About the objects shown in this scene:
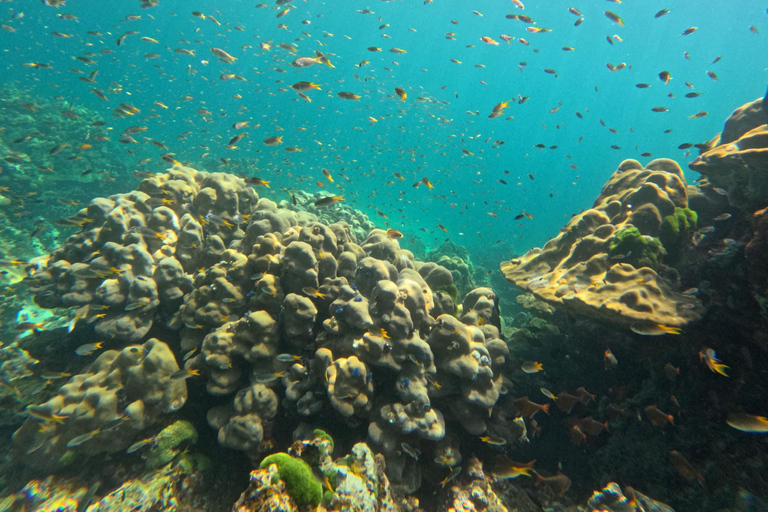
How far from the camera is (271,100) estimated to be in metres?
97.9

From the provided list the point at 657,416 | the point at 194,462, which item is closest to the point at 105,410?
the point at 194,462

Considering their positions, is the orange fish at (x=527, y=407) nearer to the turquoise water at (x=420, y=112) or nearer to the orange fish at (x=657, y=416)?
the turquoise water at (x=420, y=112)

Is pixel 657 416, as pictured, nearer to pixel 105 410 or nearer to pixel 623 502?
pixel 623 502

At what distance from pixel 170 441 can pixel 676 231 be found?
31.0 feet

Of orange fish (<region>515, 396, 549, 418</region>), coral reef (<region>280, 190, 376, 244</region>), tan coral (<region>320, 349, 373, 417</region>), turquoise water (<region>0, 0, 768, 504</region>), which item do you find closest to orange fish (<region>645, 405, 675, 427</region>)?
turquoise water (<region>0, 0, 768, 504</region>)

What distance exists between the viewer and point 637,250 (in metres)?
5.73

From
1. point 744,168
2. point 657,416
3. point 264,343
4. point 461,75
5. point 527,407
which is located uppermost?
point 461,75

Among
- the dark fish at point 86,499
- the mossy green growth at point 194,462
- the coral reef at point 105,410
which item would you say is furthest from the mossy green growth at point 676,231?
the dark fish at point 86,499

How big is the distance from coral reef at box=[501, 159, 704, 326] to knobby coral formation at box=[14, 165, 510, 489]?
5.20 ft

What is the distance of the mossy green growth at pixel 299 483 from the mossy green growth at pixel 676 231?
7561 millimetres

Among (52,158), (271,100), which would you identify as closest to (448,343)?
(52,158)

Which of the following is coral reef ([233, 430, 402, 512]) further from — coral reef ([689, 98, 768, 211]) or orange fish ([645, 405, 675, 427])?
coral reef ([689, 98, 768, 211])

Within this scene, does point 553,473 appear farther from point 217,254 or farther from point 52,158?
point 52,158

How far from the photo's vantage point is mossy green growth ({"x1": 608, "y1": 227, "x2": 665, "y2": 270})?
564cm
